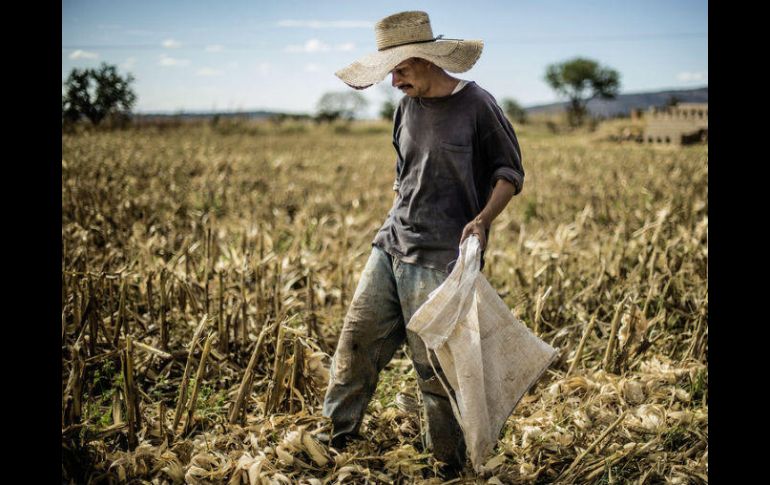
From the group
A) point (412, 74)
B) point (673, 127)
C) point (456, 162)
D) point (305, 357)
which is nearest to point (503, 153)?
point (456, 162)

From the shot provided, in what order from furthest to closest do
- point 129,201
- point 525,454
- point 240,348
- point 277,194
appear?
point 277,194 < point 129,201 < point 240,348 < point 525,454

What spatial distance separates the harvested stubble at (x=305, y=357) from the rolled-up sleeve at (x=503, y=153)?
3.78ft

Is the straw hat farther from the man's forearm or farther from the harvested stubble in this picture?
the harvested stubble

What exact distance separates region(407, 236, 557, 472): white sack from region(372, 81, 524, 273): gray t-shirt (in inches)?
7.5

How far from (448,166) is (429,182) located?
0.10m

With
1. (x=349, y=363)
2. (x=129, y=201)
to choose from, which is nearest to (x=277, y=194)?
(x=129, y=201)

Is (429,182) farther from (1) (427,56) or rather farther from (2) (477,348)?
(2) (477,348)

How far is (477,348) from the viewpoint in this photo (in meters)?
2.18

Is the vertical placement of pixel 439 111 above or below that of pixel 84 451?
above

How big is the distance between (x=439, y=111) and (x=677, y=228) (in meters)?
4.14

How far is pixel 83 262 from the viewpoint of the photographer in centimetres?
438

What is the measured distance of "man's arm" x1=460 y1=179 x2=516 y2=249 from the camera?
88.7 inches

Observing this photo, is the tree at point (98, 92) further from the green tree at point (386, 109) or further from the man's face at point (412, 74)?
the green tree at point (386, 109)
